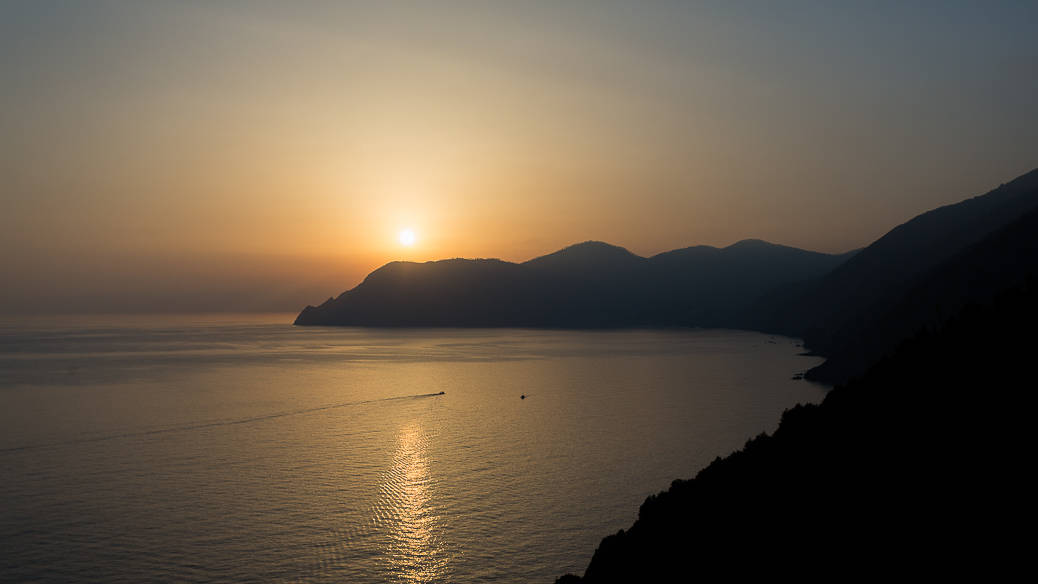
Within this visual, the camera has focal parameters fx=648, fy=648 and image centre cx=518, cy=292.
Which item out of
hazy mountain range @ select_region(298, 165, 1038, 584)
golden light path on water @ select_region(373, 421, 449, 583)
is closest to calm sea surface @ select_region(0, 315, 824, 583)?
golden light path on water @ select_region(373, 421, 449, 583)

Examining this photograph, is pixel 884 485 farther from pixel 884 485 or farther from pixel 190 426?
pixel 190 426

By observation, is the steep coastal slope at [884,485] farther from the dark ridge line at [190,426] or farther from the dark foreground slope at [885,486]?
the dark ridge line at [190,426]

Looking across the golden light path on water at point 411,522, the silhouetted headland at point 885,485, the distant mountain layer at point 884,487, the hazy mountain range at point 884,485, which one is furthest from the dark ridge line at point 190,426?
the hazy mountain range at point 884,485

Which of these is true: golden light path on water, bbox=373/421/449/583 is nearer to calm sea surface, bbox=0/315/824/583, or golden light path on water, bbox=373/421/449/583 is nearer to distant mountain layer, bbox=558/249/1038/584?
calm sea surface, bbox=0/315/824/583

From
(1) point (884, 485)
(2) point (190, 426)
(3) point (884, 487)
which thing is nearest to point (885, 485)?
(1) point (884, 485)

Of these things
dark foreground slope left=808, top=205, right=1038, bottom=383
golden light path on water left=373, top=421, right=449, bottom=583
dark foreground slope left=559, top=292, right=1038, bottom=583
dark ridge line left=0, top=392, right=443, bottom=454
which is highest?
dark foreground slope left=808, top=205, right=1038, bottom=383

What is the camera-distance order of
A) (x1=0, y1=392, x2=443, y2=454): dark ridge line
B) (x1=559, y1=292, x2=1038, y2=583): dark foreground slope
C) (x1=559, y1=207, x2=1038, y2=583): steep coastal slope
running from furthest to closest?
(x1=0, y1=392, x2=443, y2=454): dark ridge line
(x1=559, y1=207, x2=1038, y2=583): steep coastal slope
(x1=559, y1=292, x2=1038, y2=583): dark foreground slope
